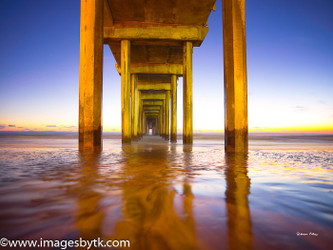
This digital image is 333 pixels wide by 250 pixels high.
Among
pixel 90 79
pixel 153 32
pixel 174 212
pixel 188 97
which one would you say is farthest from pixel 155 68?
pixel 174 212

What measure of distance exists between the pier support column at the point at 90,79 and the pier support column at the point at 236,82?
3.91 metres

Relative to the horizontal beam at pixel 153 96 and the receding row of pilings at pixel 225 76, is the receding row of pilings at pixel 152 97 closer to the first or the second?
the horizontal beam at pixel 153 96

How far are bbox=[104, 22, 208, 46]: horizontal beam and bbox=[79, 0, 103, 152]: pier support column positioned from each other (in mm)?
5302

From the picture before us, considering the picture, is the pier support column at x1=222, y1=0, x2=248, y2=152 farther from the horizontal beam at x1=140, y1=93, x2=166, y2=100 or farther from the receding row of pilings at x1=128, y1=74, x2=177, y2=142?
the horizontal beam at x1=140, y1=93, x2=166, y2=100

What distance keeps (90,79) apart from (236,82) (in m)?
4.31

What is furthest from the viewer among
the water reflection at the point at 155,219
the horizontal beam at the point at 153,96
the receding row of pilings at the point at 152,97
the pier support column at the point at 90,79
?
the horizontal beam at the point at 153,96

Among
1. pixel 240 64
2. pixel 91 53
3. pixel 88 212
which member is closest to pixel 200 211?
pixel 88 212

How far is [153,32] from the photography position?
460 inches

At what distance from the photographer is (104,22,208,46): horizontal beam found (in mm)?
11672

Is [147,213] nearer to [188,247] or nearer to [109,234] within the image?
[109,234]

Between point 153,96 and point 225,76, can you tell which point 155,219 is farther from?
point 153,96

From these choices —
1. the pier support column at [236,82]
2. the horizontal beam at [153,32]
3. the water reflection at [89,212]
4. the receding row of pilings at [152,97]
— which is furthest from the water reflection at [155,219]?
the horizontal beam at [153,32]

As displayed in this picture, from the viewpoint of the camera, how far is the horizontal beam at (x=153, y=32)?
1167 cm

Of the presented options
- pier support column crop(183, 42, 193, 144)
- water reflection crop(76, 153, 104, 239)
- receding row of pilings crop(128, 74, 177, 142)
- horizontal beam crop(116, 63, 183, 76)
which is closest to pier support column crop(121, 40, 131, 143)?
receding row of pilings crop(128, 74, 177, 142)
